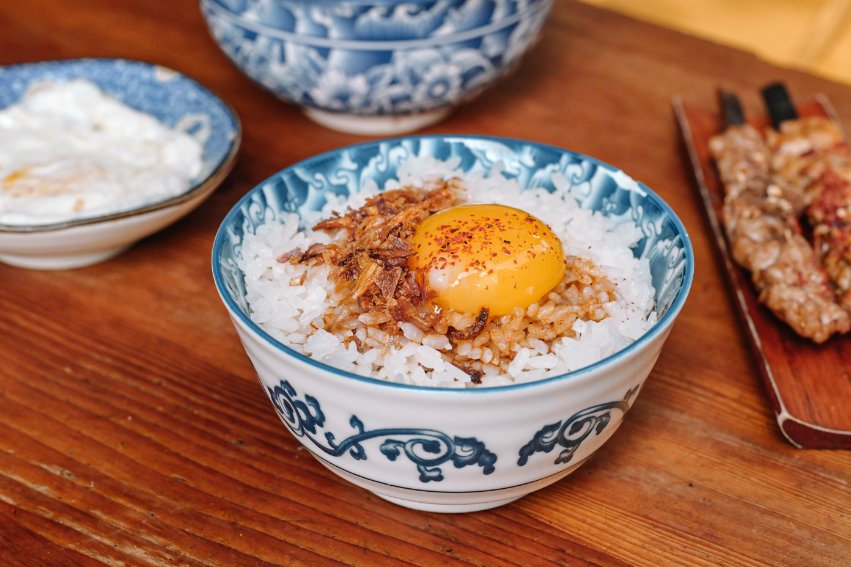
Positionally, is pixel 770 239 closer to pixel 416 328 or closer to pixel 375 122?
pixel 416 328

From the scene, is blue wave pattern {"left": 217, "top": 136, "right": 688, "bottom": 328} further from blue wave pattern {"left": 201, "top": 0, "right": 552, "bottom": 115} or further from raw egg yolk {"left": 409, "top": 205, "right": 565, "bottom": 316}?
blue wave pattern {"left": 201, "top": 0, "right": 552, "bottom": 115}

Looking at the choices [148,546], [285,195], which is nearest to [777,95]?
[285,195]

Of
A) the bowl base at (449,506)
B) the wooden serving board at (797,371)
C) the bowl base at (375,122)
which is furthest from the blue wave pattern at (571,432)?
the bowl base at (375,122)

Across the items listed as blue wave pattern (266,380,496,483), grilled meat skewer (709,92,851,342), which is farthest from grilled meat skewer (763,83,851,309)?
blue wave pattern (266,380,496,483)

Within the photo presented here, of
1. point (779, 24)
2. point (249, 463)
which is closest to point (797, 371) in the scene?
point (249, 463)

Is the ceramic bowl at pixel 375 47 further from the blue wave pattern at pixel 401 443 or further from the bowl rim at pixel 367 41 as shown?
the blue wave pattern at pixel 401 443

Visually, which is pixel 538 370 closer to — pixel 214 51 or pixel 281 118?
pixel 281 118
